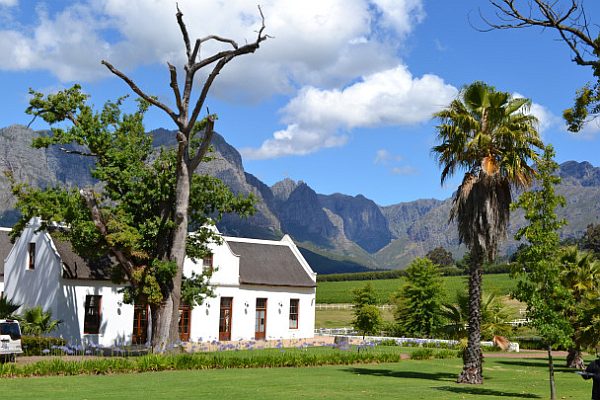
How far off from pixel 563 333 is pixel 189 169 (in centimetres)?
1795

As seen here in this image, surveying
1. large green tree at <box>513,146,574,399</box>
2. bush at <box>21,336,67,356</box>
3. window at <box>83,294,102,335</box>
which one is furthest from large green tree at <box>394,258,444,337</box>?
large green tree at <box>513,146,574,399</box>

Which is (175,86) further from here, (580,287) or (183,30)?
(580,287)

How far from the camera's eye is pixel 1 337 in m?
26.5

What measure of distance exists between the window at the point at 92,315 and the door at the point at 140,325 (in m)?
2.20

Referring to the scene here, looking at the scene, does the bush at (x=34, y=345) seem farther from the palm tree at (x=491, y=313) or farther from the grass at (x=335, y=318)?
the grass at (x=335, y=318)

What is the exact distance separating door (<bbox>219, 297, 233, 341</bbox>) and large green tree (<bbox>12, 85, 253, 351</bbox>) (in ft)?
31.6

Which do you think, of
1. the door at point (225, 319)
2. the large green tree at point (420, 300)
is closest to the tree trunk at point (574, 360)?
the large green tree at point (420, 300)

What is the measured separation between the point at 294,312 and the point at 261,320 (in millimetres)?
3300

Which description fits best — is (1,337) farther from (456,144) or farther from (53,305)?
(456,144)

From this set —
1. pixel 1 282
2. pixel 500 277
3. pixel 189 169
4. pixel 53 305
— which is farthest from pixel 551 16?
pixel 500 277

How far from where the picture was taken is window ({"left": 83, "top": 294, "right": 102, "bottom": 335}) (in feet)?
125

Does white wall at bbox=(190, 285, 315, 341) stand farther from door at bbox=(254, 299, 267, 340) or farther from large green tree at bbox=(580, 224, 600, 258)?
large green tree at bbox=(580, 224, 600, 258)

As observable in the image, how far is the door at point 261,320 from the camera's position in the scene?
154 feet

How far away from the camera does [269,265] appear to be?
4928 cm
